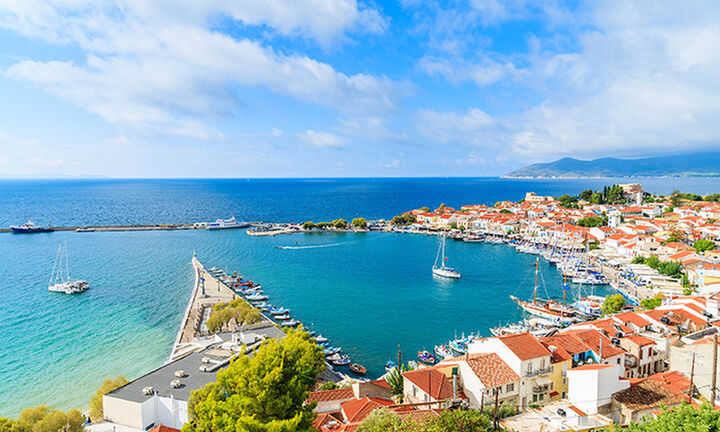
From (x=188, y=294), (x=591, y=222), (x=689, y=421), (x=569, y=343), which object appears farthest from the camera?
(x=591, y=222)

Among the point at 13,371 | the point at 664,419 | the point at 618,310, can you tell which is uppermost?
the point at 664,419

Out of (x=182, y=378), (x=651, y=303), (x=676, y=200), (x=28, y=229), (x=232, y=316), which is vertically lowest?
(x=232, y=316)

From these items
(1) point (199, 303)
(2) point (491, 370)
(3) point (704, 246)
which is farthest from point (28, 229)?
(3) point (704, 246)

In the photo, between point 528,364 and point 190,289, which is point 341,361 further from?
point 190,289

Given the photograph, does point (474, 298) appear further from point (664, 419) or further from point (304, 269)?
point (664, 419)

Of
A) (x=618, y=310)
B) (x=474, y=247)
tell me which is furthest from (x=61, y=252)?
(x=618, y=310)
